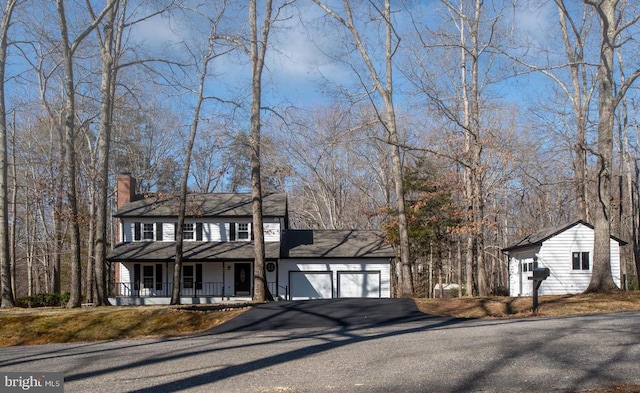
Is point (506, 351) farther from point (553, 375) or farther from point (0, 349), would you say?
point (0, 349)

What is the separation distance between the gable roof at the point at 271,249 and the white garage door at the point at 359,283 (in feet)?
3.37

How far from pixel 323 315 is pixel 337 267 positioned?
16770 mm

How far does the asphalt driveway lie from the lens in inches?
575

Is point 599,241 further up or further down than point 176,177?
further down

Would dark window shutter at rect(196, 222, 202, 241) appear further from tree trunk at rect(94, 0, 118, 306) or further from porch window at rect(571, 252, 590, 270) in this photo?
porch window at rect(571, 252, 590, 270)

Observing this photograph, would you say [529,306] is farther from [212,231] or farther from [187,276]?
[187,276]

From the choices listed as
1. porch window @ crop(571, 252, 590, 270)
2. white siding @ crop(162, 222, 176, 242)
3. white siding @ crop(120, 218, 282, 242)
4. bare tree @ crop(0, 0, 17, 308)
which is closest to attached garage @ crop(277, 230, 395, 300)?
white siding @ crop(120, 218, 282, 242)

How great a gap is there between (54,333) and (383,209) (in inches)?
821

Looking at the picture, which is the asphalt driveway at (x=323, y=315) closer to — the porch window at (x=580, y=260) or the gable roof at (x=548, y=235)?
the gable roof at (x=548, y=235)

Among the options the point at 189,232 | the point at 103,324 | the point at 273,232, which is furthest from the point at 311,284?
the point at 103,324

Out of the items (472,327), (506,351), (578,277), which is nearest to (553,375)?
(506,351)

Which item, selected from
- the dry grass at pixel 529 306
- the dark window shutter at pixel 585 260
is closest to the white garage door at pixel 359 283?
the dark window shutter at pixel 585 260

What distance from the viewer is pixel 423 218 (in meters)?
33.1

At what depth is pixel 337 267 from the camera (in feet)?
106
